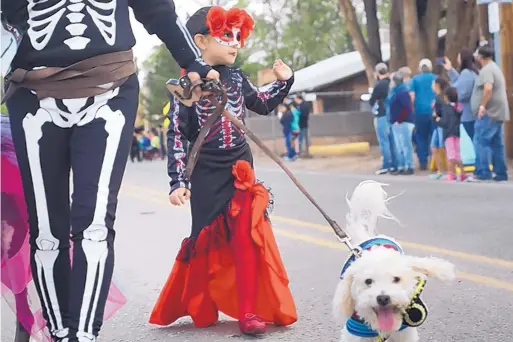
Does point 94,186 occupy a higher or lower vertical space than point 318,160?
higher

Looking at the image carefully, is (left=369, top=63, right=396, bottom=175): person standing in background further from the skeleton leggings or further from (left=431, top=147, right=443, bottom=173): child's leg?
the skeleton leggings

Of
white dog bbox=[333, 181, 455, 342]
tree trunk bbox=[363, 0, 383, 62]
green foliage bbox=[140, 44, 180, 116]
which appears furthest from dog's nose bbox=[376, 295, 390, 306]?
green foliage bbox=[140, 44, 180, 116]

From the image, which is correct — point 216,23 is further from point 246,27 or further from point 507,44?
point 507,44

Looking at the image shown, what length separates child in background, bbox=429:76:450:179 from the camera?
13.5 m

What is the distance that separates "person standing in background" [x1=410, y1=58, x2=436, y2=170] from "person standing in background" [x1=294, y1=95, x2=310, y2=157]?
8.13 meters

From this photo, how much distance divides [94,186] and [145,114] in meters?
72.8

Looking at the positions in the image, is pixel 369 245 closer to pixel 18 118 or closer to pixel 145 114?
pixel 18 118

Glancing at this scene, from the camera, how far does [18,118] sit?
365 centimetres

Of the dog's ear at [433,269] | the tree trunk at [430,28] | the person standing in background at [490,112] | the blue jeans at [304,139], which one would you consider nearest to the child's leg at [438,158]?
the person standing in background at [490,112]

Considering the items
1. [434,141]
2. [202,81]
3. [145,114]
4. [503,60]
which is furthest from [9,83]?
[145,114]

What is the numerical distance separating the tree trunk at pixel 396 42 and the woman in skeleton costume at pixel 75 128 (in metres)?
17.2

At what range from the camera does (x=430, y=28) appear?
19.9 m

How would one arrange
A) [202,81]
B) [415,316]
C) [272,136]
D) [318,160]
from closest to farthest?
1. [415,316]
2. [202,81]
3. [318,160]
4. [272,136]

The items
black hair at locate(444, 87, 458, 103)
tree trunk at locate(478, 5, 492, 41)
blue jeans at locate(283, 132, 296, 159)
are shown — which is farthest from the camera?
blue jeans at locate(283, 132, 296, 159)
